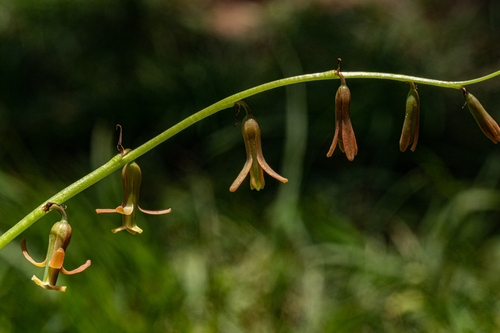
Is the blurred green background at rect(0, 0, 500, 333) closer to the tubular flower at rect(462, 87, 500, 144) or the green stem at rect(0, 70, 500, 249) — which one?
the green stem at rect(0, 70, 500, 249)

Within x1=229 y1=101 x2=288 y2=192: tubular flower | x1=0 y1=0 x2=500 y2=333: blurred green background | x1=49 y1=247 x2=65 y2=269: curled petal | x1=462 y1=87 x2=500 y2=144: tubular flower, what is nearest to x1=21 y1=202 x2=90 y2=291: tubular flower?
x1=49 y1=247 x2=65 y2=269: curled petal

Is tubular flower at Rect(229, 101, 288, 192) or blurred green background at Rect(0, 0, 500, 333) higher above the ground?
blurred green background at Rect(0, 0, 500, 333)

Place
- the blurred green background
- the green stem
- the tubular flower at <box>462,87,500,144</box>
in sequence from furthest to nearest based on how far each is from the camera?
the blurred green background < the tubular flower at <box>462,87,500,144</box> < the green stem

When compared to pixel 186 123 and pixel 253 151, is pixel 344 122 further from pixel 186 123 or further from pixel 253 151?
pixel 186 123

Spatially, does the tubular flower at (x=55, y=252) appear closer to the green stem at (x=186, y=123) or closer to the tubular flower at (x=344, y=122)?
the green stem at (x=186, y=123)

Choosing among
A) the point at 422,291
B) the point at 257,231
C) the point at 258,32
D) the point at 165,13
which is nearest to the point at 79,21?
the point at 165,13

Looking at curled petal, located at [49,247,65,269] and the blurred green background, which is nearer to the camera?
curled petal, located at [49,247,65,269]

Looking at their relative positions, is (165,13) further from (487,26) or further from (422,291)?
(422,291)

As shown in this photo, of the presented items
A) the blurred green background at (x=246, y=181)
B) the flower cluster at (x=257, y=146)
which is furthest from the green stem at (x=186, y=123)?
the blurred green background at (x=246, y=181)
